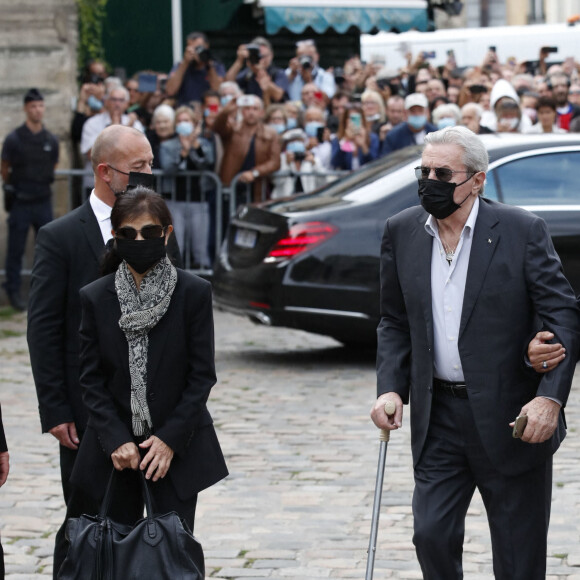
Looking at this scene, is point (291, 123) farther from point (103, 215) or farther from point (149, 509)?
point (149, 509)

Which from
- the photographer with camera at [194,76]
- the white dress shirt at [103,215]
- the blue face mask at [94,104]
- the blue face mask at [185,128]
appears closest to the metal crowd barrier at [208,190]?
the blue face mask at [185,128]

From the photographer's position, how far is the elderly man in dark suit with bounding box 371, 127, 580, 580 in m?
4.60

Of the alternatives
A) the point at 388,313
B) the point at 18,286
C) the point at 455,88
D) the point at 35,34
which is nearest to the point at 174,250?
the point at 388,313

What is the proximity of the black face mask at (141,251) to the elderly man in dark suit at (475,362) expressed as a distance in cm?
82

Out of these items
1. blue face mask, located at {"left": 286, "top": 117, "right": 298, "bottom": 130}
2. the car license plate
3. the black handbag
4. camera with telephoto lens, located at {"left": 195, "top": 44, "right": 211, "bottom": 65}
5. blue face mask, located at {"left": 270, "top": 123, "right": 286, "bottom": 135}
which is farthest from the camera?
camera with telephoto lens, located at {"left": 195, "top": 44, "right": 211, "bottom": 65}

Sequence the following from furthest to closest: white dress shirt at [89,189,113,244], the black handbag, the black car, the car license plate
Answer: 1. the car license plate
2. the black car
3. white dress shirt at [89,189,113,244]
4. the black handbag

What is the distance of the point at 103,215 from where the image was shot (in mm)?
5199

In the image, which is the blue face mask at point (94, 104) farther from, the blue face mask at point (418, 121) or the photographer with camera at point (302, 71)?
the blue face mask at point (418, 121)

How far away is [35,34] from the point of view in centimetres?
1553

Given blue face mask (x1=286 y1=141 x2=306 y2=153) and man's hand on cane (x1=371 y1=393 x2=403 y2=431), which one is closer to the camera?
man's hand on cane (x1=371 y1=393 x2=403 y2=431)

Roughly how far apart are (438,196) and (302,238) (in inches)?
242

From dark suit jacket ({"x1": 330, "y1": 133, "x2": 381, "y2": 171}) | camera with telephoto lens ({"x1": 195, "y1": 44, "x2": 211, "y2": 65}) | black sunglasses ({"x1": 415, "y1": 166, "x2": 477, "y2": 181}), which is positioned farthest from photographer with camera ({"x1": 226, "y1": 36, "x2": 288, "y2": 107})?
black sunglasses ({"x1": 415, "y1": 166, "x2": 477, "y2": 181})

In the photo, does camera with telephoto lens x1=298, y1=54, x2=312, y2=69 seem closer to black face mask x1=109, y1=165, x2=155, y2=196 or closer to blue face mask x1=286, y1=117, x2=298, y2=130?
blue face mask x1=286, y1=117, x2=298, y2=130

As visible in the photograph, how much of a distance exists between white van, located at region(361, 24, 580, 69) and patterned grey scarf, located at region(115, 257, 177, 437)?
24389 mm
